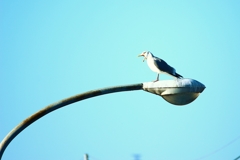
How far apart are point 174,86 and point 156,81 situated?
1.22 feet

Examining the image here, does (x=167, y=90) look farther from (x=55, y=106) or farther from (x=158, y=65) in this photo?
(x=55, y=106)

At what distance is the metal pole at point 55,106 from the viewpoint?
7.89 meters

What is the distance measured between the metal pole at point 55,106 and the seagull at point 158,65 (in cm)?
123

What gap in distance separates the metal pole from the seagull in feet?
4.03

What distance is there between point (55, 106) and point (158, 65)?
104 inches

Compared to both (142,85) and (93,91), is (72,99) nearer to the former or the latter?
(93,91)

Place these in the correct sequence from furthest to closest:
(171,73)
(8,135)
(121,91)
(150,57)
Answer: (150,57)
(171,73)
(121,91)
(8,135)

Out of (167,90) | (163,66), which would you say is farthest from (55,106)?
(163,66)

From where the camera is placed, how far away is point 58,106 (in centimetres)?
816

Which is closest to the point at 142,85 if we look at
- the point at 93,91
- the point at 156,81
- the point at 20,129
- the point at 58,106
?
the point at 156,81

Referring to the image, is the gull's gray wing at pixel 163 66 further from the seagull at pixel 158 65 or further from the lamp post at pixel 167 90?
the lamp post at pixel 167 90

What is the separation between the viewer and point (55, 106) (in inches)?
320

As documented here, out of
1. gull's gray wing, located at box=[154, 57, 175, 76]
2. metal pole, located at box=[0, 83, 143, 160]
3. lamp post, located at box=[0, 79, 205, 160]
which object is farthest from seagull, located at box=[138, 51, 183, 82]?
metal pole, located at box=[0, 83, 143, 160]

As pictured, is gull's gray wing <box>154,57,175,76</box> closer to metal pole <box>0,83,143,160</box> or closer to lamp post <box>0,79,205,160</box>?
lamp post <box>0,79,205,160</box>
